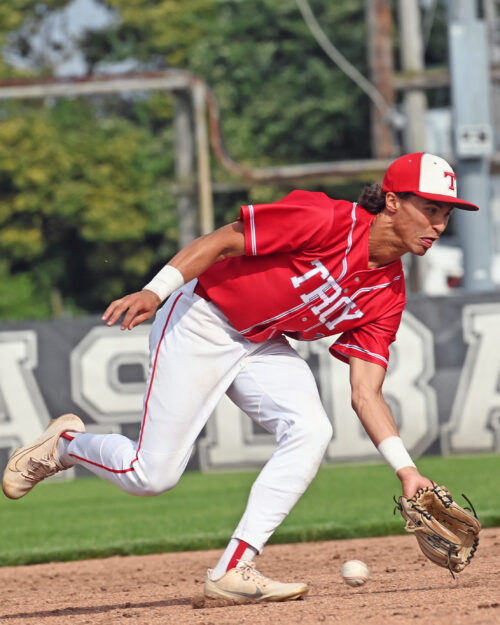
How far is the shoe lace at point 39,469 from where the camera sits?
5.95 metres

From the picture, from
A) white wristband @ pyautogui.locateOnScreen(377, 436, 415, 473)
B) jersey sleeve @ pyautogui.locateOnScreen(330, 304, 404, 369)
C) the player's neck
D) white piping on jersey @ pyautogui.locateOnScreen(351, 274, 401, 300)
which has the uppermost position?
the player's neck

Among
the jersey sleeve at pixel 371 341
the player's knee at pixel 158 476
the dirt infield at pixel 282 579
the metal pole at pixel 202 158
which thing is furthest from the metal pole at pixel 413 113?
the player's knee at pixel 158 476

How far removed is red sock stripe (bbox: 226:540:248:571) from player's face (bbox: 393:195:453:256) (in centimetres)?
148

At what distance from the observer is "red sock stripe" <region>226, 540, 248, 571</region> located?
17.3 feet

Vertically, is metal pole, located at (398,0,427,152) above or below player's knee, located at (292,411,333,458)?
above

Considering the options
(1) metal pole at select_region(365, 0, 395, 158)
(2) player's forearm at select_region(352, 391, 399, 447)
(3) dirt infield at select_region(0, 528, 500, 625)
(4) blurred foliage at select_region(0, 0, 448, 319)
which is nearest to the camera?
(3) dirt infield at select_region(0, 528, 500, 625)

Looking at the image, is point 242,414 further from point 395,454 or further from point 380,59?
point 380,59

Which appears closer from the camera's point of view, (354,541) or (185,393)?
(185,393)

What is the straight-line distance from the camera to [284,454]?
17.4ft

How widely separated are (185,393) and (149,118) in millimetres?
36418

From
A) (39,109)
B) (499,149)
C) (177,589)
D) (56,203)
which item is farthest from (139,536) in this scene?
(39,109)

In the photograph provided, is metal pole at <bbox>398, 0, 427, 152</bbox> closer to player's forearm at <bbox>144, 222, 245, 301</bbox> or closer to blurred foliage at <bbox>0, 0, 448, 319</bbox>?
player's forearm at <bbox>144, 222, 245, 301</bbox>

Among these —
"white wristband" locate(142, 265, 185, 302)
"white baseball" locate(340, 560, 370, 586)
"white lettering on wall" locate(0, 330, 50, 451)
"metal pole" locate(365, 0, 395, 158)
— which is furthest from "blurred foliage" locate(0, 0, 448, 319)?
"white wristband" locate(142, 265, 185, 302)

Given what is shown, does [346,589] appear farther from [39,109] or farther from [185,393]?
[39,109]
